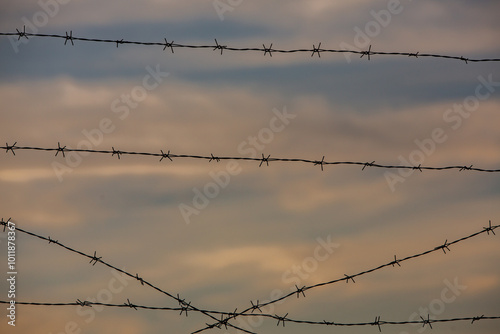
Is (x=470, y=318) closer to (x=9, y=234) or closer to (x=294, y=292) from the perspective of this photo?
(x=294, y=292)

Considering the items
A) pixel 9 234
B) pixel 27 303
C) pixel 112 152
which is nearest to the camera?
pixel 27 303

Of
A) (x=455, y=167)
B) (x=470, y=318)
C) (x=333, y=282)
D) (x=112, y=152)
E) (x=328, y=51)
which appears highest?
(x=328, y=51)

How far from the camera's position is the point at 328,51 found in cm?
918

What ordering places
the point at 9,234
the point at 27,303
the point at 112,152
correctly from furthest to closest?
the point at 9,234
the point at 112,152
the point at 27,303

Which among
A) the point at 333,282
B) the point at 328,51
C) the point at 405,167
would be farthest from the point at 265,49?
the point at 333,282

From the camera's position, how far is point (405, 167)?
9000mm

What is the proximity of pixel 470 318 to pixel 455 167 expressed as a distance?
5.16 feet

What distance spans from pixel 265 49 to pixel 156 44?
1157 millimetres

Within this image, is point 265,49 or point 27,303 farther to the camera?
point 265,49

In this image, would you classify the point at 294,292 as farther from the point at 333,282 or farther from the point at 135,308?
the point at 135,308

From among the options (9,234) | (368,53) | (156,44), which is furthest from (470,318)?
(9,234)

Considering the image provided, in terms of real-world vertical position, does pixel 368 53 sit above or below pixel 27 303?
above

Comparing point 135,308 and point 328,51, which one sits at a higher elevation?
point 328,51

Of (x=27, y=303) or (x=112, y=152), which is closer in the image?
(x=27, y=303)
